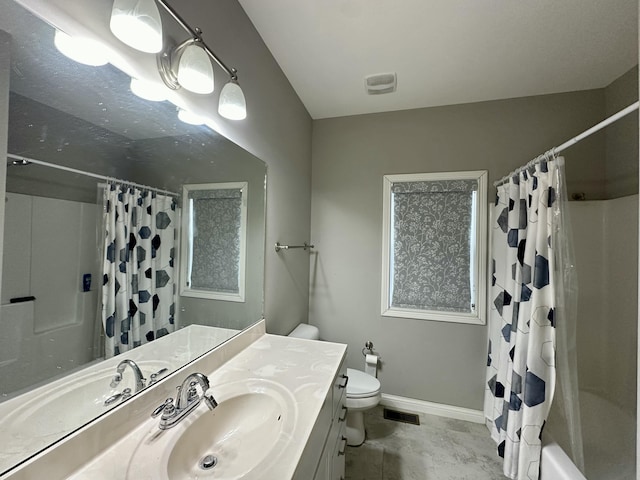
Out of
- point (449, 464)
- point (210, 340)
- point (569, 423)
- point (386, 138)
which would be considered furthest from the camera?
point (386, 138)

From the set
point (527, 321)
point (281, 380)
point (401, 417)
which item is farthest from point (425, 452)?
point (281, 380)

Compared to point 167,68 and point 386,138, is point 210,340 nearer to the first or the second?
point 167,68

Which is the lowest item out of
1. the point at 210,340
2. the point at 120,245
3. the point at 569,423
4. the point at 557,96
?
the point at 569,423

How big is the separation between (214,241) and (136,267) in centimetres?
36

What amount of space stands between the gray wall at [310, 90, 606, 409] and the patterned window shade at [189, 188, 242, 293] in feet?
3.66

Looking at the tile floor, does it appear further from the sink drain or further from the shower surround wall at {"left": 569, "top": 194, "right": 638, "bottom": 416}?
the sink drain

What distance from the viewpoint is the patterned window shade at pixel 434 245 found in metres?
2.00

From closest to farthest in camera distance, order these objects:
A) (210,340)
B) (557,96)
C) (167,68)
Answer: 1. (167,68)
2. (210,340)
3. (557,96)

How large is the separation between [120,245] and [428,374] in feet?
7.42

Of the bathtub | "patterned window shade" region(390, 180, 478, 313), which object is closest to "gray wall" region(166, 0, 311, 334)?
"patterned window shade" region(390, 180, 478, 313)

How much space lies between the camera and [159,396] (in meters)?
0.79

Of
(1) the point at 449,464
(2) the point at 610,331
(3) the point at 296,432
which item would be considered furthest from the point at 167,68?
(2) the point at 610,331

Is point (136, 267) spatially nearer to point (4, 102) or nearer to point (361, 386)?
point (4, 102)

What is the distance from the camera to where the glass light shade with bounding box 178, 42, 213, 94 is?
87 centimetres
